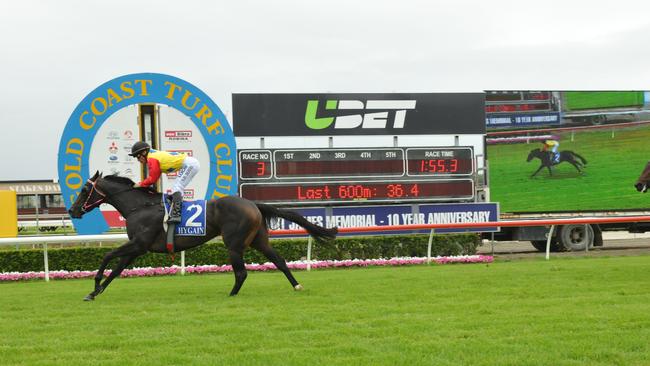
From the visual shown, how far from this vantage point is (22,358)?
13.1 ft

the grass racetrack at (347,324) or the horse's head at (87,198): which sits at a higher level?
the horse's head at (87,198)

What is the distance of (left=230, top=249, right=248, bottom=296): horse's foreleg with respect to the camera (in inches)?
283

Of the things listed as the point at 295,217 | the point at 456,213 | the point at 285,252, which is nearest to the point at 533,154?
the point at 456,213

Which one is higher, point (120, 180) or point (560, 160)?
point (560, 160)

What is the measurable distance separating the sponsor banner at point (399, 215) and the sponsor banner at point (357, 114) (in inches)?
72.8

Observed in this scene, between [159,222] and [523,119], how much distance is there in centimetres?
1608

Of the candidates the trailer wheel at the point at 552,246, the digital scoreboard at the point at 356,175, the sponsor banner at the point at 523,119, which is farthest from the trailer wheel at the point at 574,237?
the sponsor banner at the point at 523,119

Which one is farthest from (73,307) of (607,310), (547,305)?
(607,310)

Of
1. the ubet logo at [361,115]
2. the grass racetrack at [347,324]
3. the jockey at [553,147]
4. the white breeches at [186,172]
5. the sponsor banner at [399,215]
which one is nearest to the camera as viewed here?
the grass racetrack at [347,324]

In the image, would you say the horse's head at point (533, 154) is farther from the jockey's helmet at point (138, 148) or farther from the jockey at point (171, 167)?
the jockey's helmet at point (138, 148)

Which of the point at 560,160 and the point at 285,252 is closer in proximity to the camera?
the point at 285,252

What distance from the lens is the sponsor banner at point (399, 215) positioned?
14.0 meters

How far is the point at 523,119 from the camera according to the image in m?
21.5

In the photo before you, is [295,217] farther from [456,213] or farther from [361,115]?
[361,115]
